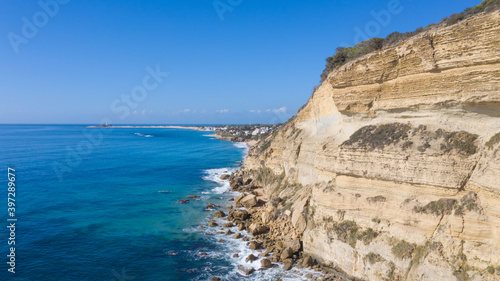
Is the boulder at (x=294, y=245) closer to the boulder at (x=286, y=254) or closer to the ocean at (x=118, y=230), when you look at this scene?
the boulder at (x=286, y=254)

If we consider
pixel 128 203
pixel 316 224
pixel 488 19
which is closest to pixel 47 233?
pixel 128 203

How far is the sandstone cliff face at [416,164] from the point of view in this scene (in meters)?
12.4

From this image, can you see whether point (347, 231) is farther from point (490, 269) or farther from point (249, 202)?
point (249, 202)

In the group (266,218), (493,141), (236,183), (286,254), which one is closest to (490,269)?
(493,141)

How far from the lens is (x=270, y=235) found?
23.3 m

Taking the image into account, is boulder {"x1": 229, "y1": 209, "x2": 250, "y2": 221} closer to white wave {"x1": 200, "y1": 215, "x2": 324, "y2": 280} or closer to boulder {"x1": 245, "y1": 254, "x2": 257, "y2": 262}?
white wave {"x1": 200, "y1": 215, "x2": 324, "y2": 280}

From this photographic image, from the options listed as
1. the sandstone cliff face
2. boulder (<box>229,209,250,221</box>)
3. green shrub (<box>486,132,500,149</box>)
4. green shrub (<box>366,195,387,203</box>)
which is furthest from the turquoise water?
green shrub (<box>486,132,500,149</box>)

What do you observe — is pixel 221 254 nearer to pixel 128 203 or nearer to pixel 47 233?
pixel 47 233

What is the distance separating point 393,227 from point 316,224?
538 centimetres

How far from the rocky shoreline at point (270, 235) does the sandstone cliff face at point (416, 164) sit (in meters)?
0.82

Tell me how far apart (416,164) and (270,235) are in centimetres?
1283

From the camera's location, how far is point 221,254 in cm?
2108

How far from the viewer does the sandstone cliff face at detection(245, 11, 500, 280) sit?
12.4 meters

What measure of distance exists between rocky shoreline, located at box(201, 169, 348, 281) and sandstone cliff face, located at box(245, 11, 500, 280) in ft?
2.69
